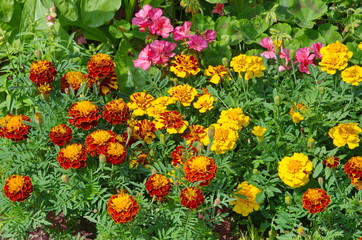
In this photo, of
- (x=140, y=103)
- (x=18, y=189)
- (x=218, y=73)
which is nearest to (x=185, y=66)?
(x=218, y=73)

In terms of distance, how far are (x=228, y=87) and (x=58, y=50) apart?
0.87 meters

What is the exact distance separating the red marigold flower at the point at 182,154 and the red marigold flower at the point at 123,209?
389 mm

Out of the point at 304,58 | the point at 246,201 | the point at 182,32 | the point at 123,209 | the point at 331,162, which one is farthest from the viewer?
the point at 182,32

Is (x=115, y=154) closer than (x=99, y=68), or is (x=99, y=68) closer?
(x=115, y=154)

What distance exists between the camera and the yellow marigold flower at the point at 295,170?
222 cm

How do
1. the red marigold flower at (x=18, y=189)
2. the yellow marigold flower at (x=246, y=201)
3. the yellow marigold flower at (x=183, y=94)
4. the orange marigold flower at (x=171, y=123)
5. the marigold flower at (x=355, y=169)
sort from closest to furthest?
the red marigold flower at (x=18, y=189), the marigold flower at (x=355, y=169), the yellow marigold flower at (x=246, y=201), the orange marigold flower at (x=171, y=123), the yellow marigold flower at (x=183, y=94)

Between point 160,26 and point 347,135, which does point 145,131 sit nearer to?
point 160,26

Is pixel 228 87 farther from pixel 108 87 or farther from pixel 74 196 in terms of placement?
pixel 74 196

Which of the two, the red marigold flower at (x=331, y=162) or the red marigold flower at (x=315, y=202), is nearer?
the red marigold flower at (x=315, y=202)

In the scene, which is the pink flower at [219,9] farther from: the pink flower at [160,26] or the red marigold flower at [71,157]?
the red marigold flower at [71,157]

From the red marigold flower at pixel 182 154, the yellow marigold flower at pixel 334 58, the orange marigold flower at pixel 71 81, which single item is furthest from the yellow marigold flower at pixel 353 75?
the orange marigold flower at pixel 71 81

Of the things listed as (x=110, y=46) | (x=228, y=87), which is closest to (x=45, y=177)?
(x=228, y=87)

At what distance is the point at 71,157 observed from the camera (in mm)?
2133

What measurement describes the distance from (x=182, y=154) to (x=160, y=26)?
921 millimetres
